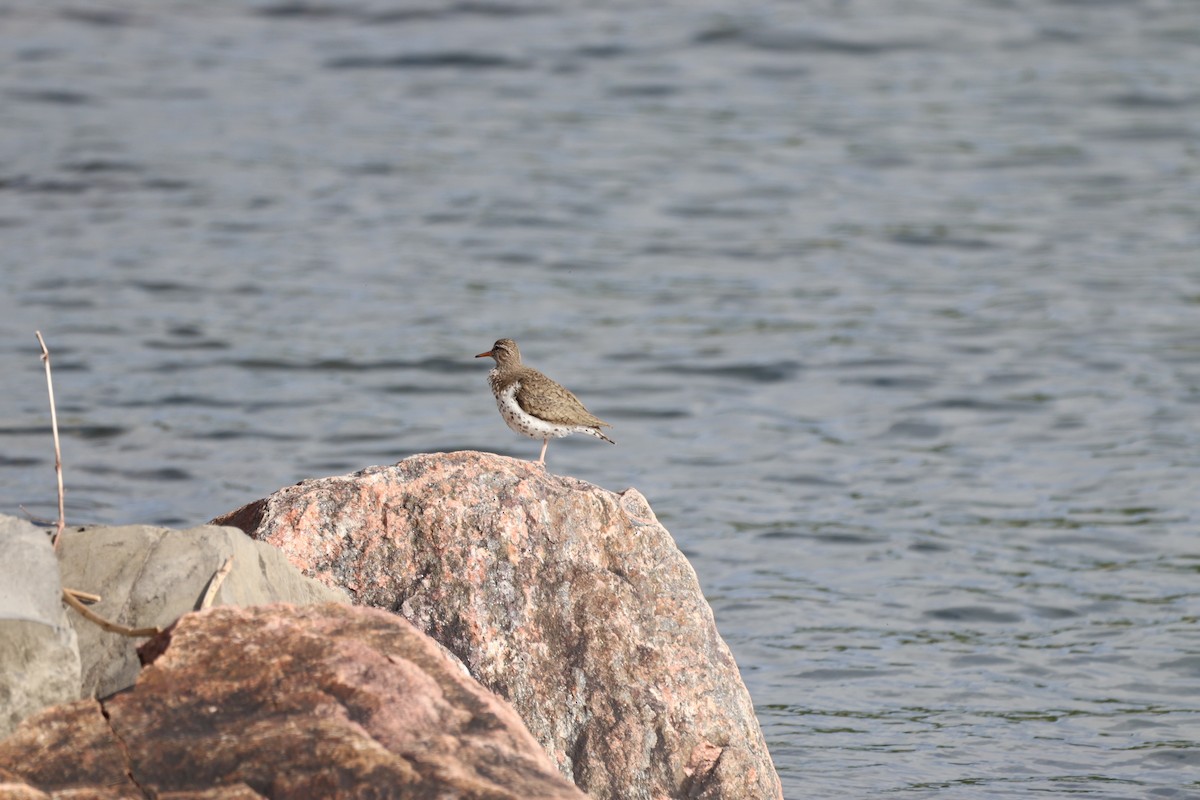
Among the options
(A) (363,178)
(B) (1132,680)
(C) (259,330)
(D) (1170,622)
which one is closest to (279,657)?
(B) (1132,680)

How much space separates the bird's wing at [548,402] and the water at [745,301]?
78.5 inches

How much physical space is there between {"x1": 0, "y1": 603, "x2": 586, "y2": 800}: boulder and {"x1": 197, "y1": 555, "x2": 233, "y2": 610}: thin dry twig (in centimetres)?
11

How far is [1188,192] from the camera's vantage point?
20453mm

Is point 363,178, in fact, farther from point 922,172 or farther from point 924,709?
point 924,709

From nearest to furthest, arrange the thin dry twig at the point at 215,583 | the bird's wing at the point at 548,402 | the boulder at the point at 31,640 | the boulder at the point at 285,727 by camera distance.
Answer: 1. the boulder at the point at 285,727
2. the boulder at the point at 31,640
3. the thin dry twig at the point at 215,583
4. the bird's wing at the point at 548,402

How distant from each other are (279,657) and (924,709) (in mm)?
5181

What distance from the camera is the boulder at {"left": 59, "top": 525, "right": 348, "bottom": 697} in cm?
488

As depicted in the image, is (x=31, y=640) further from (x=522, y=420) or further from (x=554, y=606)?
(x=522, y=420)

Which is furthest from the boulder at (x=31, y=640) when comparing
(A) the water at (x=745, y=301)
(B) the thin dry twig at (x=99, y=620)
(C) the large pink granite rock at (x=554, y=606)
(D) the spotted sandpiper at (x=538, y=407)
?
(A) the water at (x=745, y=301)

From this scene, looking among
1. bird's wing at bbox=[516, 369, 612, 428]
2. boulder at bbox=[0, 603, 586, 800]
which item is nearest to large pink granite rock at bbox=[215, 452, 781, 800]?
boulder at bbox=[0, 603, 586, 800]

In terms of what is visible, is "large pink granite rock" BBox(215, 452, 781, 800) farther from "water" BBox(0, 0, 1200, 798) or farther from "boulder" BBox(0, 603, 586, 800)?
"water" BBox(0, 0, 1200, 798)

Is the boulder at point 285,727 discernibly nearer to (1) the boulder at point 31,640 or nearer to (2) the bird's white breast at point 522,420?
(1) the boulder at point 31,640

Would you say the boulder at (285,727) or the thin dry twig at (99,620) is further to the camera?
the thin dry twig at (99,620)

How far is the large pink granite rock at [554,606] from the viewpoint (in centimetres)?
622
